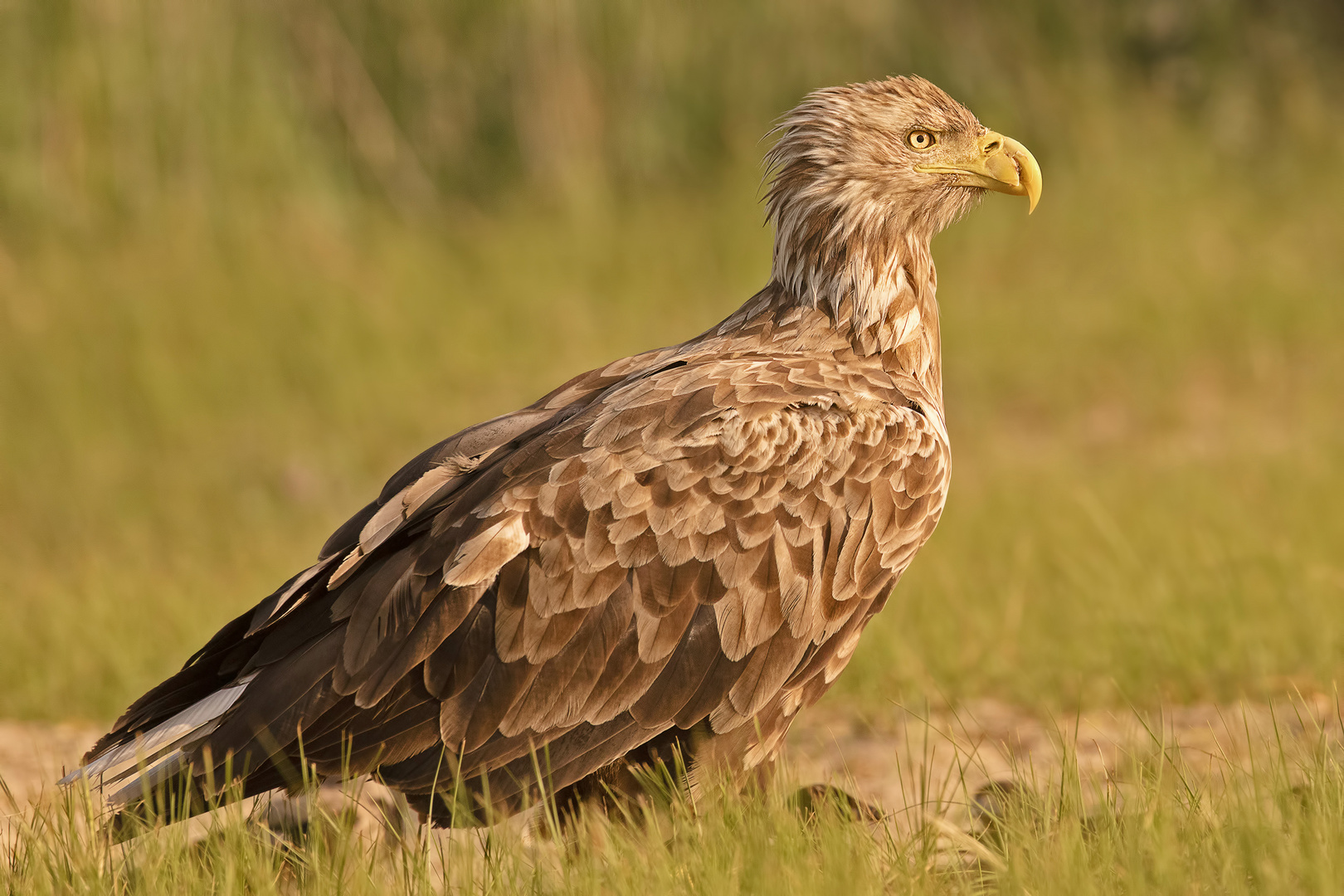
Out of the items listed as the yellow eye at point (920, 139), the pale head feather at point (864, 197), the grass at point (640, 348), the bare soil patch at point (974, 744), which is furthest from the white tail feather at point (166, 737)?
the yellow eye at point (920, 139)

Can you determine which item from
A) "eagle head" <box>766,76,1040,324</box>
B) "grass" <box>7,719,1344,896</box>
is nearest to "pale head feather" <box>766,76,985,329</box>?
"eagle head" <box>766,76,1040,324</box>

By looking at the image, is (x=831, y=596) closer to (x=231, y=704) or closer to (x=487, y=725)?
(x=487, y=725)

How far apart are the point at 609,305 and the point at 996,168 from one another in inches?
313

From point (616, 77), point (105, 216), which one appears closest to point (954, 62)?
point (616, 77)

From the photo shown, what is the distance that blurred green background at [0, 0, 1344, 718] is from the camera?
9.50 metres

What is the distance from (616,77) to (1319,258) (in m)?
6.49

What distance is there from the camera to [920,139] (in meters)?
4.97

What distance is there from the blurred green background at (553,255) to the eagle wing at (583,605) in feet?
9.49

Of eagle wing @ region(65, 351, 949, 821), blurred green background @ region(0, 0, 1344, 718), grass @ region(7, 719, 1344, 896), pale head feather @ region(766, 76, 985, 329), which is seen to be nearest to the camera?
grass @ region(7, 719, 1344, 896)

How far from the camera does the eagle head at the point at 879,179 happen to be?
493 cm

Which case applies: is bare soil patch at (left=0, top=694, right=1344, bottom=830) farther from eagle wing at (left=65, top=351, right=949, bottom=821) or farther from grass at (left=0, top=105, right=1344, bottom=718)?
eagle wing at (left=65, top=351, right=949, bottom=821)

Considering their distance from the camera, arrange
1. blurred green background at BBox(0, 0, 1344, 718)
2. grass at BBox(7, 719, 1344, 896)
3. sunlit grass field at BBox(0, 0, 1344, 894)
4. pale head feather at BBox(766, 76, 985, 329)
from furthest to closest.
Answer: blurred green background at BBox(0, 0, 1344, 718), sunlit grass field at BBox(0, 0, 1344, 894), pale head feather at BBox(766, 76, 985, 329), grass at BBox(7, 719, 1344, 896)

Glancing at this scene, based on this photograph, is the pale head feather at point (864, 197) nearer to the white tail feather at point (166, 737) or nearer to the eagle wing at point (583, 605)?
the eagle wing at point (583, 605)

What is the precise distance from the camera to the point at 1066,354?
12.1m
